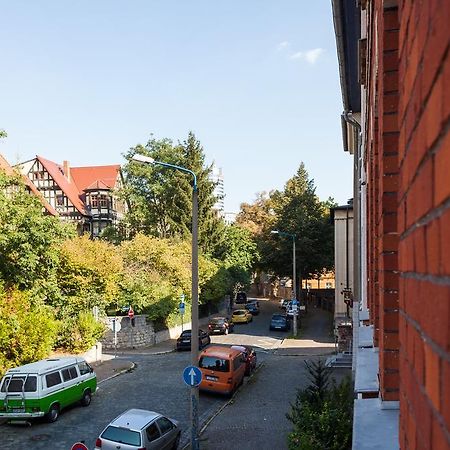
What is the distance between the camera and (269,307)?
206 ft

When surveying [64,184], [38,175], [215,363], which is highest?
[38,175]

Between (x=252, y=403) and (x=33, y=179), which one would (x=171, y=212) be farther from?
(x=252, y=403)

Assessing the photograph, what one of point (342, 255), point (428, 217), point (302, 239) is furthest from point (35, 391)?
point (302, 239)

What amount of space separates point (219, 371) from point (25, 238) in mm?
9267

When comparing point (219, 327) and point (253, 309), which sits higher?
point (253, 309)

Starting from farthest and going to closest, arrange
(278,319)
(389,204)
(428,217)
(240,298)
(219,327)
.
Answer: (240,298)
(278,319)
(219,327)
(389,204)
(428,217)

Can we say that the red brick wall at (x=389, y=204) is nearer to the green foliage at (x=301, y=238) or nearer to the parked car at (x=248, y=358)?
the parked car at (x=248, y=358)

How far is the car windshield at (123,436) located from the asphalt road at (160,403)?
7.70ft

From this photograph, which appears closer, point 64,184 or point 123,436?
point 123,436

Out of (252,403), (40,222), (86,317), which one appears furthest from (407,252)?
(86,317)

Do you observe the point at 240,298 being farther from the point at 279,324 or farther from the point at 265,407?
the point at 265,407

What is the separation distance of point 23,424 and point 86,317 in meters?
11.2

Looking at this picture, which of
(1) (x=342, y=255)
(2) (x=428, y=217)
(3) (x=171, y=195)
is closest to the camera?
(2) (x=428, y=217)

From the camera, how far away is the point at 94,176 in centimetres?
6169
